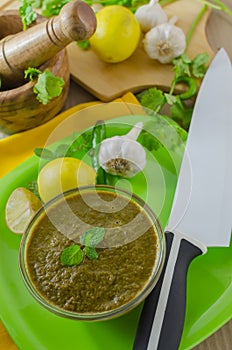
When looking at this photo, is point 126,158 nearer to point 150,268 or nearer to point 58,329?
point 150,268

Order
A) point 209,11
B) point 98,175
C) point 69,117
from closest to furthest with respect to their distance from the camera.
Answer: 1. point 98,175
2. point 69,117
3. point 209,11

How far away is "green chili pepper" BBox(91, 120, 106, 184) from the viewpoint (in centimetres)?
151

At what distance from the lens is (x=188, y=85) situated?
1.74 m

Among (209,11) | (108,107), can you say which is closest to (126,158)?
(108,107)

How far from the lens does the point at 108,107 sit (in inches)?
65.5

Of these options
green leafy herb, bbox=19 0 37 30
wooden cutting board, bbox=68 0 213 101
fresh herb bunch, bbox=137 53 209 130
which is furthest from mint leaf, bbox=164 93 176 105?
green leafy herb, bbox=19 0 37 30

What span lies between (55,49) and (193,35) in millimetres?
604

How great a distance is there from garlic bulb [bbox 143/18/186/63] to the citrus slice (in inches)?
24.4

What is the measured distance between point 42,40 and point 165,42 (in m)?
0.47

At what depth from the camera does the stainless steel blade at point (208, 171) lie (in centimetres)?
138

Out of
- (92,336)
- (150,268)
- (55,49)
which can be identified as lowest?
(92,336)

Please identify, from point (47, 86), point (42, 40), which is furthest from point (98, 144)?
point (42, 40)

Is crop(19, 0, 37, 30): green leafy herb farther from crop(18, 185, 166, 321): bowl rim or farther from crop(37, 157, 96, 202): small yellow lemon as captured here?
crop(18, 185, 166, 321): bowl rim

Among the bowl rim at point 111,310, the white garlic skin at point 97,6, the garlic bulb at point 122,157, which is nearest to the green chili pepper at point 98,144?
the garlic bulb at point 122,157
